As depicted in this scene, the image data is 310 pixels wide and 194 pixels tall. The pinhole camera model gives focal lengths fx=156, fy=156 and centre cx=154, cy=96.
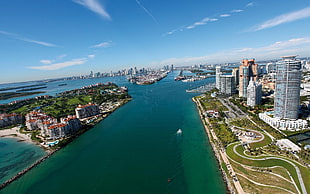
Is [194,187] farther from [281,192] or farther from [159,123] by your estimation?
[159,123]

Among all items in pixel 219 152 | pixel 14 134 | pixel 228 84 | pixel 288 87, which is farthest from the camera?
pixel 228 84

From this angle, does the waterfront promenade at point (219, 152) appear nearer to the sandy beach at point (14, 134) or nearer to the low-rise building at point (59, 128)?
the low-rise building at point (59, 128)

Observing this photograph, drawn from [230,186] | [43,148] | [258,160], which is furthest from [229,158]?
[43,148]

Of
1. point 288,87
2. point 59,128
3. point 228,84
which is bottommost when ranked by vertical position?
point 59,128

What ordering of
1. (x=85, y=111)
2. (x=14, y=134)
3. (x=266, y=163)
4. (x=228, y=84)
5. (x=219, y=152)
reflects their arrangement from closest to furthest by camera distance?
(x=266, y=163) < (x=219, y=152) < (x=14, y=134) < (x=85, y=111) < (x=228, y=84)

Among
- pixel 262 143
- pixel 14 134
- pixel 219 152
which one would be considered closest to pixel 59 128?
pixel 14 134

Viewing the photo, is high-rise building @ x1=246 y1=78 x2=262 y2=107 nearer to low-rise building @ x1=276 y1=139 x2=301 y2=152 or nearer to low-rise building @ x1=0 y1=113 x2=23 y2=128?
low-rise building @ x1=276 y1=139 x2=301 y2=152

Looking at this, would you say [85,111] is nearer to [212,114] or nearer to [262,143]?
[212,114]
